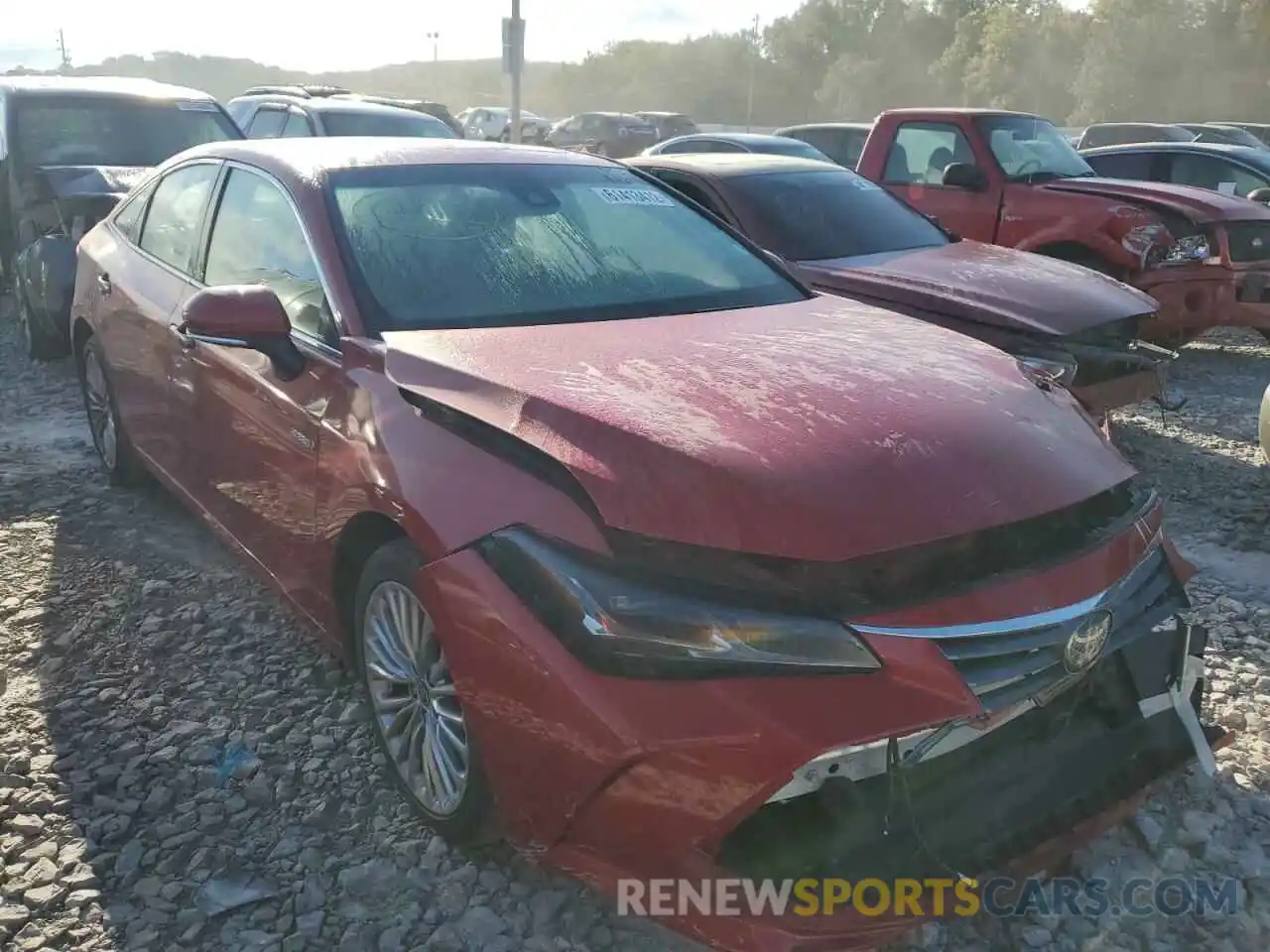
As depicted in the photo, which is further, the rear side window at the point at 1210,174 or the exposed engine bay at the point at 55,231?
the rear side window at the point at 1210,174

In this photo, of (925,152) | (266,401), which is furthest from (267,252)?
(925,152)

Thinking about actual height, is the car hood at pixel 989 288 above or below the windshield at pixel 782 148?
below

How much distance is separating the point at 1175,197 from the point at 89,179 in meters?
7.19

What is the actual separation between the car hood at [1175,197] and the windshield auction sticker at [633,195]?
479 centimetres

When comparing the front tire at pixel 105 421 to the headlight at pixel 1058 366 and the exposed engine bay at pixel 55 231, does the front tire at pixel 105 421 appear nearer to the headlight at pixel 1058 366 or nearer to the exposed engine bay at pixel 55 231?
the exposed engine bay at pixel 55 231

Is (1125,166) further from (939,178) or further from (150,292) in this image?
(150,292)

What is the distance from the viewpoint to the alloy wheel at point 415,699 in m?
2.50

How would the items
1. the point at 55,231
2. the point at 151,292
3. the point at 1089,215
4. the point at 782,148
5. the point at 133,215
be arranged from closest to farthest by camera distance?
the point at 151,292 → the point at 133,215 → the point at 55,231 → the point at 1089,215 → the point at 782,148

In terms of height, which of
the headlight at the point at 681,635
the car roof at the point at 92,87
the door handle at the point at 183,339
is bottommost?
the headlight at the point at 681,635

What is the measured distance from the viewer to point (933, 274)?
5.44 metres

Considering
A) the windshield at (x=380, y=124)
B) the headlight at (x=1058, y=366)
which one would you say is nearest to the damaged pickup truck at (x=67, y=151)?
the windshield at (x=380, y=124)

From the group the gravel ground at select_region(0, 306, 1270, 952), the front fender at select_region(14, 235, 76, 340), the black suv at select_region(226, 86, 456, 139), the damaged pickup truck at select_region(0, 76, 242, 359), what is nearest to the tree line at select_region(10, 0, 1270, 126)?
the black suv at select_region(226, 86, 456, 139)

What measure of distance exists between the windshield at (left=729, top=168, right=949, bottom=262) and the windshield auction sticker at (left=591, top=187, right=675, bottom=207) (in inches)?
79.0

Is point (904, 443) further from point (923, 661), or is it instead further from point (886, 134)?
point (886, 134)
